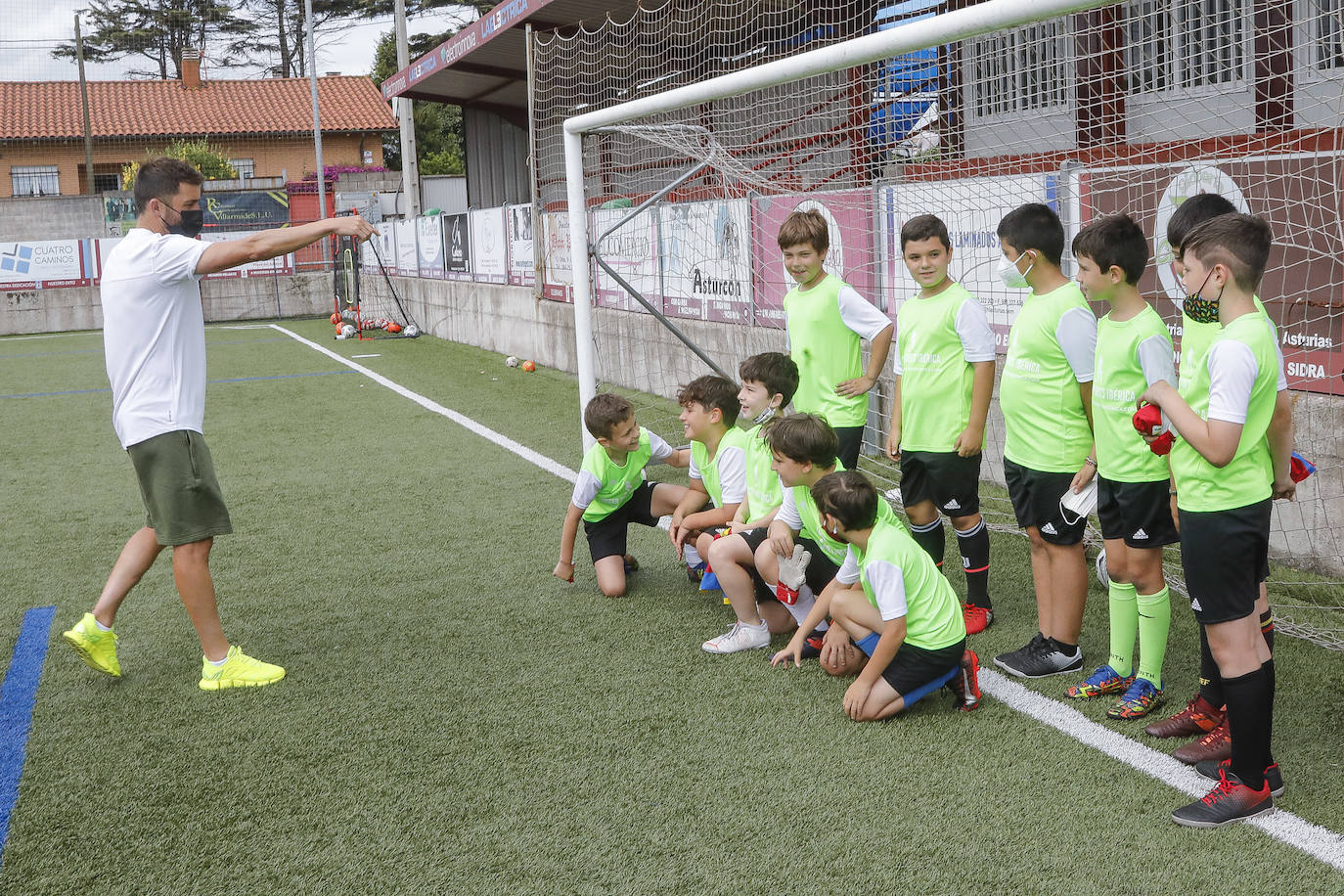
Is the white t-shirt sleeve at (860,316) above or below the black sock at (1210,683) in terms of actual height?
above

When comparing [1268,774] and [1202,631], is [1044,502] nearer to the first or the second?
[1202,631]

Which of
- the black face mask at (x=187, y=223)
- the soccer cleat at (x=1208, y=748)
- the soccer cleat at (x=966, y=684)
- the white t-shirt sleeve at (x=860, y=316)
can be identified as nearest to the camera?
the soccer cleat at (x=1208, y=748)

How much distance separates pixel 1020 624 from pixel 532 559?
2232 mm

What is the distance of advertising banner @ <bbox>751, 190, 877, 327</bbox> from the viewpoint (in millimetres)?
7258

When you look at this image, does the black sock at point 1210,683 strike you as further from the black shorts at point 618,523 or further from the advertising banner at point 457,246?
the advertising banner at point 457,246

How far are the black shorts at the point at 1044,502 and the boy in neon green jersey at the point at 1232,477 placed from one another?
830 millimetres

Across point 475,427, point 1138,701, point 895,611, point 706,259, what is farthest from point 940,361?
point 475,427

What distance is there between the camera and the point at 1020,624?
4.35m

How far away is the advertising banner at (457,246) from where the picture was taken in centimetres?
1599

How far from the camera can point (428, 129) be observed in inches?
1636

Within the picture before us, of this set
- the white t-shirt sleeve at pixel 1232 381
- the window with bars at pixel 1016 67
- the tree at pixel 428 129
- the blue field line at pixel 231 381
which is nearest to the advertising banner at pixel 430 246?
the blue field line at pixel 231 381

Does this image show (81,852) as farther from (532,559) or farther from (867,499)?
(532,559)

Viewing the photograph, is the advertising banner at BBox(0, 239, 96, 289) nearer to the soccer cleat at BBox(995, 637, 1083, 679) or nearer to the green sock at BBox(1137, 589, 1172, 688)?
the soccer cleat at BBox(995, 637, 1083, 679)

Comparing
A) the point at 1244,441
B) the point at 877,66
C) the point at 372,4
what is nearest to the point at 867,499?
the point at 1244,441
